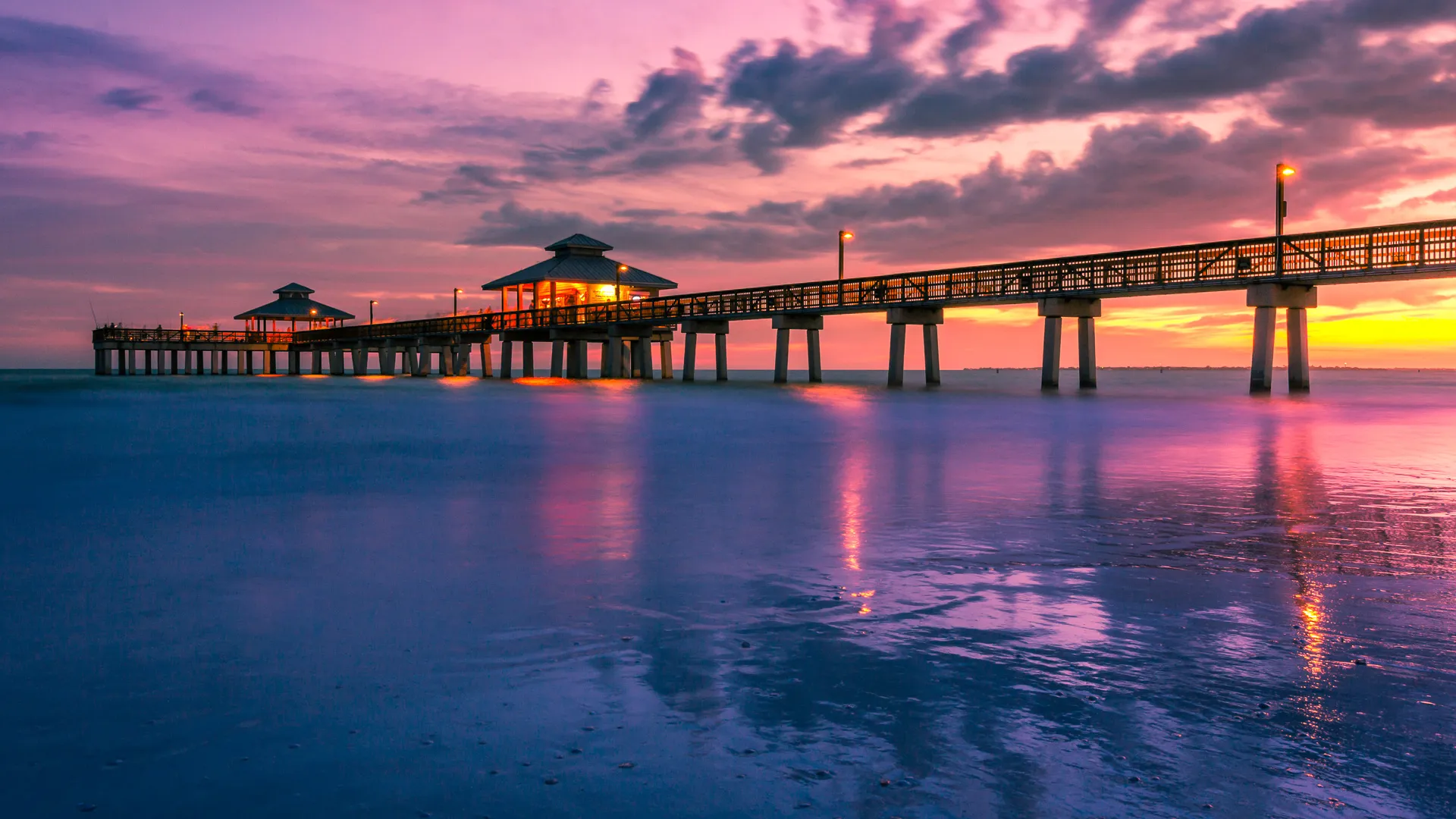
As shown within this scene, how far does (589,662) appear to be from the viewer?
203 inches

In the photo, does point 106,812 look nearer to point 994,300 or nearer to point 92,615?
point 92,615

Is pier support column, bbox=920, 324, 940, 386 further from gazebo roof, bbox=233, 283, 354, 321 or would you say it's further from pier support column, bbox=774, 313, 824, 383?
gazebo roof, bbox=233, 283, 354, 321

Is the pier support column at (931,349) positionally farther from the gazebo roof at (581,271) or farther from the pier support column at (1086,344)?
the gazebo roof at (581,271)

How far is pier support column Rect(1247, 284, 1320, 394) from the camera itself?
3553 cm

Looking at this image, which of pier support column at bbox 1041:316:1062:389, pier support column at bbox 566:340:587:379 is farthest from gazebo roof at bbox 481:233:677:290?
pier support column at bbox 1041:316:1062:389

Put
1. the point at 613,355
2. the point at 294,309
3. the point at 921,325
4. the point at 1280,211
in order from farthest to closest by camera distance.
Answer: the point at 294,309
the point at 613,355
the point at 921,325
the point at 1280,211

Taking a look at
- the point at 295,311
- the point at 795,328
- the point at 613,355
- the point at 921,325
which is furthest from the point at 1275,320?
the point at 295,311

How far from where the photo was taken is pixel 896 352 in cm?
5569

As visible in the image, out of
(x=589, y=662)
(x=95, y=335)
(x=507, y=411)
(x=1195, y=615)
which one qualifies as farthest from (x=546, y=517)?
(x=95, y=335)

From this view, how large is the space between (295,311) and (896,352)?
72.2m

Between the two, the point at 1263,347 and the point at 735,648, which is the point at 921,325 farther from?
the point at 735,648

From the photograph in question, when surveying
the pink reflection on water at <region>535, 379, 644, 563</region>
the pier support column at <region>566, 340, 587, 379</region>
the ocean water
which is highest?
the pier support column at <region>566, 340, 587, 379</region>

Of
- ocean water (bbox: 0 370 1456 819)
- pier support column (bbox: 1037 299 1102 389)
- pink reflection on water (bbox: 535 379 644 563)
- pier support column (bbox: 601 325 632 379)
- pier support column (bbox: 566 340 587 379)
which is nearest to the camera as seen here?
ocean water (bbox: 0 370 1456 819)

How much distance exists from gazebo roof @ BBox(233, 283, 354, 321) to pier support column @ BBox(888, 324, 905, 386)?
69.3 meters
